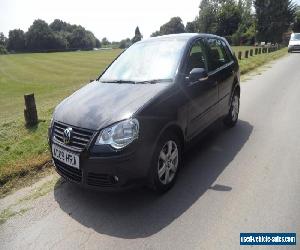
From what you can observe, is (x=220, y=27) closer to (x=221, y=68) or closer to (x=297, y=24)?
(x=297, y=24)

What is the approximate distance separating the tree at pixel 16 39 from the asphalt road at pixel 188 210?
131576 millimetres

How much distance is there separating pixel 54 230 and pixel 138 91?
188cm

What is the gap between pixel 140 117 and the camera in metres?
3.80

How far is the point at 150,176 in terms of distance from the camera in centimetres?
390

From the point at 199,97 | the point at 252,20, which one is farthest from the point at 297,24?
the point at 199,97

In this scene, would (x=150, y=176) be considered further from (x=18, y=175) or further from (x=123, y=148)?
(x=18, y=175)

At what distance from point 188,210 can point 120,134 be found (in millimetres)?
1147

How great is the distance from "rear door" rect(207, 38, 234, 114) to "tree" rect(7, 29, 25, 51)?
427 ft

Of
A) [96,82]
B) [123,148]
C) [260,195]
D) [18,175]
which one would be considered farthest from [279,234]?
[18,175]

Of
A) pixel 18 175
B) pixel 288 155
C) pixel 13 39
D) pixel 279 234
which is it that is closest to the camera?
pixel 279 234

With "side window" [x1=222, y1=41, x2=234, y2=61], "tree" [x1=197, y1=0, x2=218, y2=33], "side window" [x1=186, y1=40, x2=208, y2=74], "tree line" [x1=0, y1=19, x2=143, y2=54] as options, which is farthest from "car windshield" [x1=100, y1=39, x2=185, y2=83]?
"tree line" [x1=0, y1=19, x2=143, y2=54]

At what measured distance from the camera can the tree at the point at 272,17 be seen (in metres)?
51.8

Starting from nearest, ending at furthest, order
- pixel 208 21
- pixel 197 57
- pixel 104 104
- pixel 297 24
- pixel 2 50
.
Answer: pixel 104 104 → pixel 197 57 → pixel 297 24 → pixel 208 21 → pixel 2 50

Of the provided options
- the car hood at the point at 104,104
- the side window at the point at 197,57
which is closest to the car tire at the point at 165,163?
the car hood at the point at 104,104
